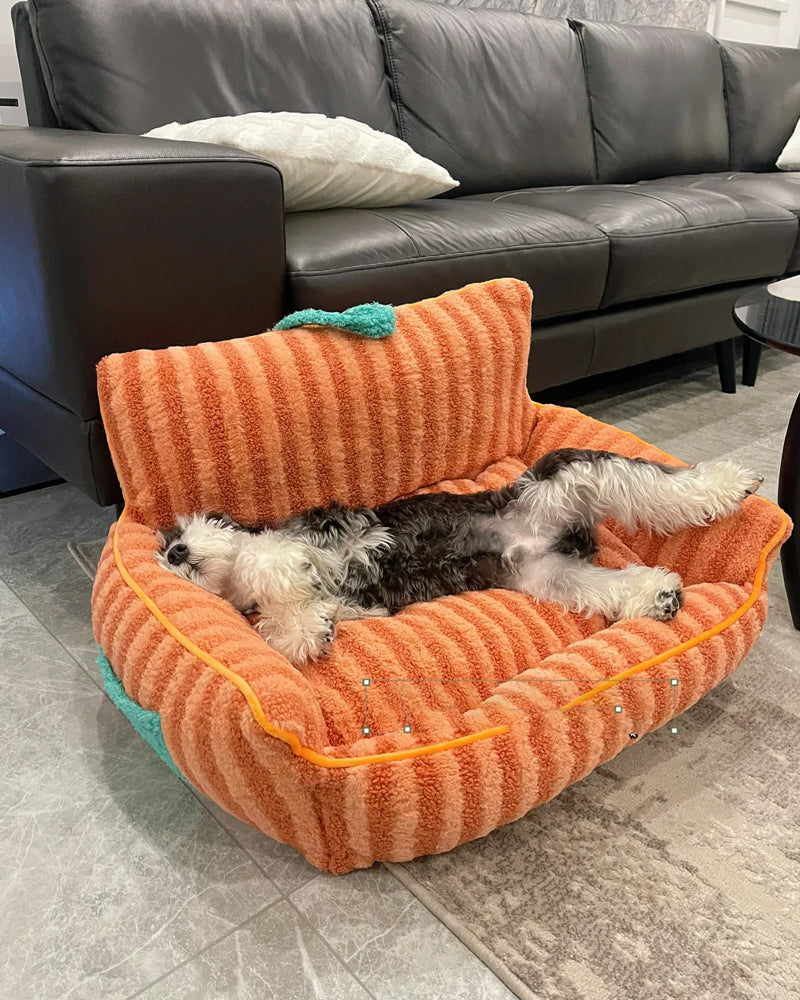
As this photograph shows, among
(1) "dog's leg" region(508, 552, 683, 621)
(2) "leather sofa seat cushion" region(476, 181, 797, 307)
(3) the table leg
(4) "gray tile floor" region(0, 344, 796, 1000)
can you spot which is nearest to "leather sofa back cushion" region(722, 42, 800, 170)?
(2) "leather sofa seat cushion" region(476, 181, 797, 307)

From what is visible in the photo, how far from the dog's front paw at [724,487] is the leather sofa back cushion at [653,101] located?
6.76ft

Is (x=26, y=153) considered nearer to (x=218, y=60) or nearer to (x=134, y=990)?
(x=218, y=60)

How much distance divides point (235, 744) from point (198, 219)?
879 mm

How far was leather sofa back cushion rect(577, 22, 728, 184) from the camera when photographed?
2955 millimetres

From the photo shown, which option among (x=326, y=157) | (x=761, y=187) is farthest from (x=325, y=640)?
(x=761, y=187)

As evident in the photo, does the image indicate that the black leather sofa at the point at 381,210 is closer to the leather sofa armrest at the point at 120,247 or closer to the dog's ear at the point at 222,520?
the leather sofa armrest at the point at 120,247

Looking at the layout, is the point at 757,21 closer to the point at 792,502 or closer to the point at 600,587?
the point at 792,502

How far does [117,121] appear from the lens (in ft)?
5.92

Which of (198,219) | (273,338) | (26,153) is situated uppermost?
(26,153)

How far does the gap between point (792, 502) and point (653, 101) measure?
2.27m

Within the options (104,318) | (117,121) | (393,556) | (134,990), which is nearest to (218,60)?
(117,121)

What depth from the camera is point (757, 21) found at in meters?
4.30

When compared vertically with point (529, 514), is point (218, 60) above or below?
above

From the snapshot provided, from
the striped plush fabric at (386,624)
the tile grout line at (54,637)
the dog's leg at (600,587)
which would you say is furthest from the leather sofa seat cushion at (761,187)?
the tile grout line at (54,637)
